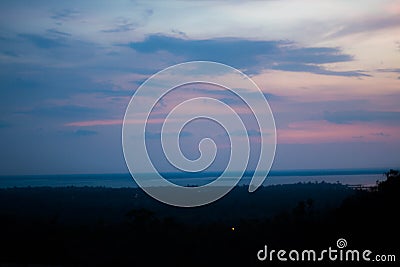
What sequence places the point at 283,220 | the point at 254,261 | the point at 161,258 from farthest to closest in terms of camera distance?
the point at 283,220 → the point at 161,258 → the point at 254,261

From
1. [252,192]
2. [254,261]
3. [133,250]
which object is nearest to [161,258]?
[133,250]

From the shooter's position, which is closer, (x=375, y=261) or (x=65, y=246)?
(x=375, y=261)

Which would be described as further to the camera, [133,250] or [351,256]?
[133,250]

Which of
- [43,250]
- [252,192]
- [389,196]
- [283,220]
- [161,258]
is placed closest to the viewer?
[161,258]

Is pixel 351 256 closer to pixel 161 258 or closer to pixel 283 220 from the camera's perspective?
pixel 161 258

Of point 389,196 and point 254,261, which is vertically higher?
point 389,196

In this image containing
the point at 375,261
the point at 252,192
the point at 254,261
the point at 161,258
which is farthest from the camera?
the point at 252,192

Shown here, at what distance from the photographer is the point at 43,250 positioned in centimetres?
2164

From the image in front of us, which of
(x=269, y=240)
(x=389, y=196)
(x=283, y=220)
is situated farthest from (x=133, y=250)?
(x=389, y=196)

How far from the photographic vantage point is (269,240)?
71.7 feet

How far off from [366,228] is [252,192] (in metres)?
60.3

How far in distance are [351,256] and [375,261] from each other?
74 centimetres

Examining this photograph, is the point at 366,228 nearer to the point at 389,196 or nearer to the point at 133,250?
the point at 389,196

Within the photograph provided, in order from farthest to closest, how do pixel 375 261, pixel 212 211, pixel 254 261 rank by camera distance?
pixel 212 211
pixel 254 261
pixel 375 261
